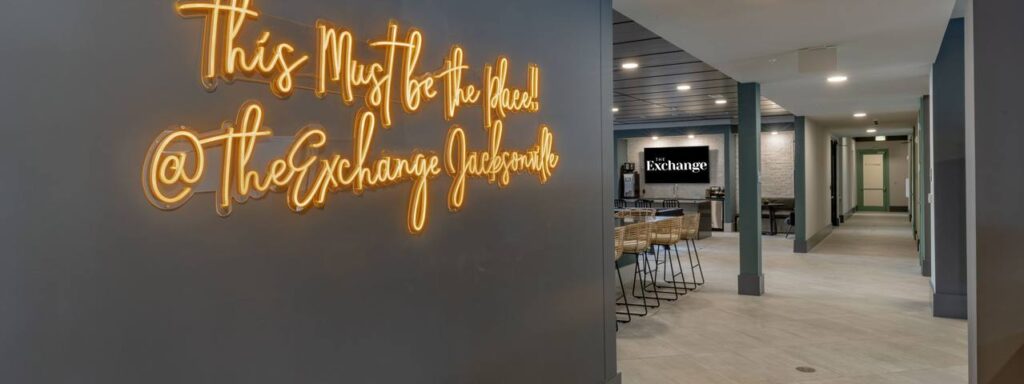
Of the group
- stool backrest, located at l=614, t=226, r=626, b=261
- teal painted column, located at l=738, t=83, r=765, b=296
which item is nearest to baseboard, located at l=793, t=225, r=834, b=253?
teal painted column, located at l=738, t=83, r=765, b=296

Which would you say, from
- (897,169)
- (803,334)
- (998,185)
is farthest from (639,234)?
(897,169)

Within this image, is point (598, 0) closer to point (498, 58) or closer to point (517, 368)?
point (498, 58)

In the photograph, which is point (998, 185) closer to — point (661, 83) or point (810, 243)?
point (661, 83)

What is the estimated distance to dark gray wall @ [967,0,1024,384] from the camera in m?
2.90

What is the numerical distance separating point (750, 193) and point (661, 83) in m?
1.86

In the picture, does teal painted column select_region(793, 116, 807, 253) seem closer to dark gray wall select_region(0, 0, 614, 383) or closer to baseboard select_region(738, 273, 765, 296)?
baseboard select_region(738, 273, 765, 296)

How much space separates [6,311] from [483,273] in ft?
5.46

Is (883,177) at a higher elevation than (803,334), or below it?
higher

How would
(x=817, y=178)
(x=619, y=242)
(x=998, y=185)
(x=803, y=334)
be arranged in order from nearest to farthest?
(x=998, y=185)
(x=803, y=334)
(x=619, y=242)
(x=817, y=178)

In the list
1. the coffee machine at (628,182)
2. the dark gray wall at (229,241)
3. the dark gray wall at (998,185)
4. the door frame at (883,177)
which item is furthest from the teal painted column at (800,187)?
the door frame at (883,177)

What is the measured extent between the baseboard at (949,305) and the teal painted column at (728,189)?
842 centimetres

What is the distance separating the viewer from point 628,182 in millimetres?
15477

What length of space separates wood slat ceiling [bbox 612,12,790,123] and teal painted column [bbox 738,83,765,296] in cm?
55

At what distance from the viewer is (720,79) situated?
7.96 metres
